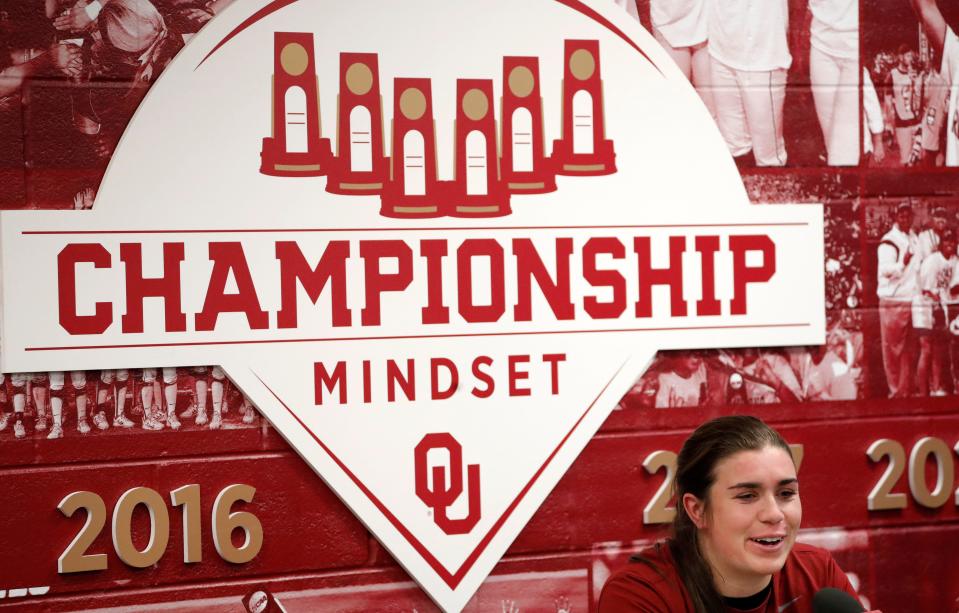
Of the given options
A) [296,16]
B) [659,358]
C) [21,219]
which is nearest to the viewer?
[21,219]

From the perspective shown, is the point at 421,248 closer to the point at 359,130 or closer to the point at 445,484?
the point at 359,130

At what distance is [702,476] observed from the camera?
5.41 feet

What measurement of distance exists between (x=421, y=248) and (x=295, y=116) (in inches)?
14.7

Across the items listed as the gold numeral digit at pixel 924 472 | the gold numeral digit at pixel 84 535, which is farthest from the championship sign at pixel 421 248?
the gold numeral digit at pixel 924 472

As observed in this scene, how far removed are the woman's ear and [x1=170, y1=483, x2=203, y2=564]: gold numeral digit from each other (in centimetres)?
97

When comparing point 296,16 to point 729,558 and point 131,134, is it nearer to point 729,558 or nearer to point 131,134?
point 131,134

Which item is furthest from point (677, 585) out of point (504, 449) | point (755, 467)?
point (504, 449)

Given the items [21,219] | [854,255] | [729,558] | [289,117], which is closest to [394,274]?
[289,117]

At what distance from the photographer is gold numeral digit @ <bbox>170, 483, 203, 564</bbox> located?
199cm

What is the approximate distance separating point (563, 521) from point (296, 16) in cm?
121

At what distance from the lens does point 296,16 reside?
2.06 meters

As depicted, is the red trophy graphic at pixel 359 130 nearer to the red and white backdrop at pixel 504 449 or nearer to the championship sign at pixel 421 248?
the championship sign at pixel 421 248

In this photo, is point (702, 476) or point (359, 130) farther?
point (359, 130)

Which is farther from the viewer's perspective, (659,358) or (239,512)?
(659,358)
